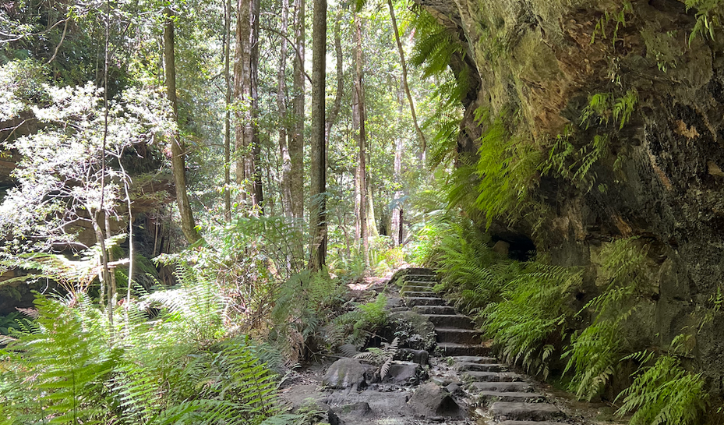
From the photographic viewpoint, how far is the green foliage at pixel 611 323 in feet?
11.6

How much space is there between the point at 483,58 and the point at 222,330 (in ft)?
14.8

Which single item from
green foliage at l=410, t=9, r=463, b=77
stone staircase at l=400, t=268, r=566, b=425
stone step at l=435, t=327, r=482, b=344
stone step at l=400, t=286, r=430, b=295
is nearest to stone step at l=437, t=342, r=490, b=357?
stone staircase at l=400, t=268, r=566, b=425

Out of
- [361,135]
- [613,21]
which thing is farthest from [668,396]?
[361,135]

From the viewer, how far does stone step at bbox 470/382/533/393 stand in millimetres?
3953

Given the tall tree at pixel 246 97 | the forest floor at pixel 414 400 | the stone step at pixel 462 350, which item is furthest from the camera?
the tall tree at pixel 246 97

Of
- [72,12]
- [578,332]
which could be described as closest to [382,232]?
[72,12]

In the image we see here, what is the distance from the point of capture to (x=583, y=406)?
11.9 feet

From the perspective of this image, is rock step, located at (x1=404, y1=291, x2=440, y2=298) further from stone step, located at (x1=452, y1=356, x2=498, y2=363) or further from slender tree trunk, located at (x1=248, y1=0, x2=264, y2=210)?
slender tree trunk, located at (x1=248, y1=0, x2=264, y2=210)

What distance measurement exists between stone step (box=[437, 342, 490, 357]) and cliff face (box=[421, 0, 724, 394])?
156cm

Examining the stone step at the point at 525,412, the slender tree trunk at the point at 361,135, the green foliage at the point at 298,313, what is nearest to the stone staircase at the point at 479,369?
the stone step at the point at 525,412

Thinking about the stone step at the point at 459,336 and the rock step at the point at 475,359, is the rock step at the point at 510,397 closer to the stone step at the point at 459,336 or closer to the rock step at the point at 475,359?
the rock step at the point at 475,359

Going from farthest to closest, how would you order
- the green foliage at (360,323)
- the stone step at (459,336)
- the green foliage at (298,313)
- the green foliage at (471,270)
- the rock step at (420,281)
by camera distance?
the rock step at (420,281)
the green foliage at (471,270)
the stone step at (459,336)
the green foliage at (360,323)
the green foliage at (298,313)

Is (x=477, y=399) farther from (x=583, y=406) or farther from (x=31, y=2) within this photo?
(x=31, y=2)

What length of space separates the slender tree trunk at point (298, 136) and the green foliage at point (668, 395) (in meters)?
7.03
